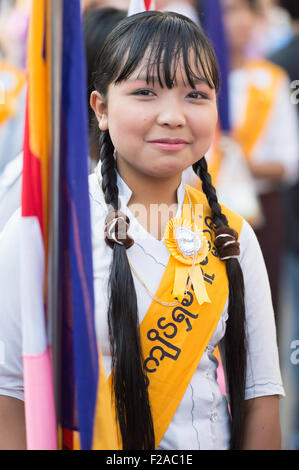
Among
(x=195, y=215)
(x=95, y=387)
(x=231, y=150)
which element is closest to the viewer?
(x=95, y=387)

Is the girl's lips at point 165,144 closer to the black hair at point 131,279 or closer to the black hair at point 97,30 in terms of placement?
the black hair at point 131,279

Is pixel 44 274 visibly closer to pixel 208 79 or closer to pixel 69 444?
pixel 69 444

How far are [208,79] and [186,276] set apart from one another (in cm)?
44

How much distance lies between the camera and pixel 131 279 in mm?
1764

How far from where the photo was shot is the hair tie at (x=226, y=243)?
6.11 ft

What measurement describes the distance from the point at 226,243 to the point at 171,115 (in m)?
0.33

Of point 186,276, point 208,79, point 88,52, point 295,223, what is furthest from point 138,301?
point 295,223

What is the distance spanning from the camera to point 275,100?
4348 mm

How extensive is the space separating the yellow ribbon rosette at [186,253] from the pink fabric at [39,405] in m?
0.37

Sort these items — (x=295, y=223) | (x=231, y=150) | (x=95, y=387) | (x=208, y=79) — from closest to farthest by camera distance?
1. (x=95, y=387)
2. (x=208, y=79)
3. (x=231, y=150)
4. (x=295, y=223)

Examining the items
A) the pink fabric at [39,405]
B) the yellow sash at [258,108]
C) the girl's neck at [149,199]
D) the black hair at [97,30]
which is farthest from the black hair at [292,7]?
the pink fabric at [39,405]

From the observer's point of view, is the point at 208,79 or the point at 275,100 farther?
the point at 275,100

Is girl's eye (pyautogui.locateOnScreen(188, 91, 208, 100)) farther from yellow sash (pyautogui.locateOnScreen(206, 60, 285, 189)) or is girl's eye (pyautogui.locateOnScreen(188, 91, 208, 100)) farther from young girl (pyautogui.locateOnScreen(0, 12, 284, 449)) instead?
yellow sash (pyautogui.locateOnScreen(206, 60, 285, 189))

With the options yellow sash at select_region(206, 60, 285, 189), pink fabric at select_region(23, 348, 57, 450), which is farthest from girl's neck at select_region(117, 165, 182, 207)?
yellow sash at select_region(206, 60, 285, 189)
